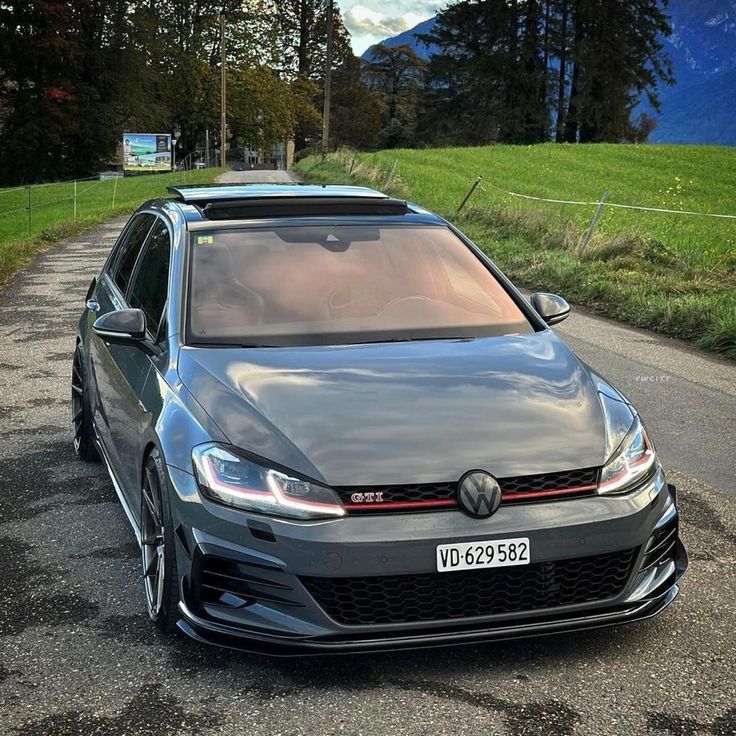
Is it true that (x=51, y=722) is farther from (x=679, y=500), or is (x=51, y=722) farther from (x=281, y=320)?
(x=679, y=500)

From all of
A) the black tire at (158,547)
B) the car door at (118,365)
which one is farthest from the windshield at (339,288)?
the black tire at (158,547)

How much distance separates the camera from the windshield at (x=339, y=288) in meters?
4.55

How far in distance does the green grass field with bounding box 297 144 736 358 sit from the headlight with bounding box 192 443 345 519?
809cm

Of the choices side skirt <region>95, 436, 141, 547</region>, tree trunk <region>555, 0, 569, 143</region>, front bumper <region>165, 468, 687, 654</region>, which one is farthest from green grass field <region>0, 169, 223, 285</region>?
tree trunk <region>555, 0, 569, 143</region>

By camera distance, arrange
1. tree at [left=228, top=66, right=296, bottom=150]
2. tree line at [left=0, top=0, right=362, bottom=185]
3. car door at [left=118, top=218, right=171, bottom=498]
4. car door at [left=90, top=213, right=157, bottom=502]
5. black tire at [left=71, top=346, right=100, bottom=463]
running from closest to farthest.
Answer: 1. car door at [left=118, top=218, right=171, bottom=498]
2. car door at [left=90, top=213, right=157, bottom=502]
3. black tire at [left=71, top=346, right=100, bottom=463]
4. tree line at [left=0, top=0, right=362, bottom=185]
5. tree at [left=228, top=66, right=296, bottom=150]

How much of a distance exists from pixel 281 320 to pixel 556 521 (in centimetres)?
164

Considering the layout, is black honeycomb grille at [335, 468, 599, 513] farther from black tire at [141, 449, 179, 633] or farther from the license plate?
black tire at [141, 449, 179, 633]

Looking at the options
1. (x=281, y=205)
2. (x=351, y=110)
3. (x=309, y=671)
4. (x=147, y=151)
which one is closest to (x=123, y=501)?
(x=309, y=671)

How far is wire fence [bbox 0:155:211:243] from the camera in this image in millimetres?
26375

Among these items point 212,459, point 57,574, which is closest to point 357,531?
point 212,459

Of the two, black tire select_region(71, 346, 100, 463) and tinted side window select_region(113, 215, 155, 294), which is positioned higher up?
tinted side window select_region(113, 215, 155, 294)

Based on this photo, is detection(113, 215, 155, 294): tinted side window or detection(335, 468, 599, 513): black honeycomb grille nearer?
detection(335, 468, 599, 513): black honeycomb grille

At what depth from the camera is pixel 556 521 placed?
345cm

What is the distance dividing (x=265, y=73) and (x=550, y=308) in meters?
76.6
